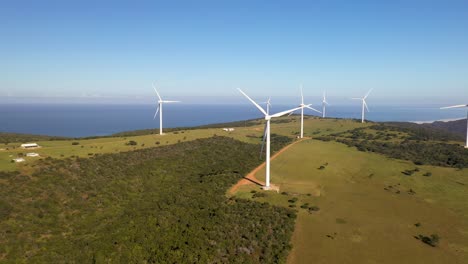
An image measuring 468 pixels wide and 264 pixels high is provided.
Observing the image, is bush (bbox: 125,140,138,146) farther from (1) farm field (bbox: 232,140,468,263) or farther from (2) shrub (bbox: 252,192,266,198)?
(2) shrub (bbox: 252,192,266,198)

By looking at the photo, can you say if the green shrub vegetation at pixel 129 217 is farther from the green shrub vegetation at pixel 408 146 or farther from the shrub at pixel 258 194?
the green shrub vegetation at pixel 408 146

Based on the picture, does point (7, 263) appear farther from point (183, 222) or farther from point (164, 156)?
point (164, 156)

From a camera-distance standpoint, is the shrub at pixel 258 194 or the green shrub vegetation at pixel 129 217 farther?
the shrub at pixel 258 194

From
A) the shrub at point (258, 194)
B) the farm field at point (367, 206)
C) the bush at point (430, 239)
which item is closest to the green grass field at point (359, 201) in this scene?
the farm field at point (367, 206)

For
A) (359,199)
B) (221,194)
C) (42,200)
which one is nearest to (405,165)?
(359,199)

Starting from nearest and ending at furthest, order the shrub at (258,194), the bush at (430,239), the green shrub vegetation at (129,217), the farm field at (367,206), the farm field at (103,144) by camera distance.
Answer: the green shrub vegetation at (129,217)
the farm field at (367,206)
the bush at (430,239)
the shrub at (258,194)
the farm field at (103,144)

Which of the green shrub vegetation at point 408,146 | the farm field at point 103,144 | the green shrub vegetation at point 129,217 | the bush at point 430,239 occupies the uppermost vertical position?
the farm field at point 103,144

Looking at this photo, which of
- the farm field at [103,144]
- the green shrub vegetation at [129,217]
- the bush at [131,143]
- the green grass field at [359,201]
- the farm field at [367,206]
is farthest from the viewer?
the bush at [131,143]
